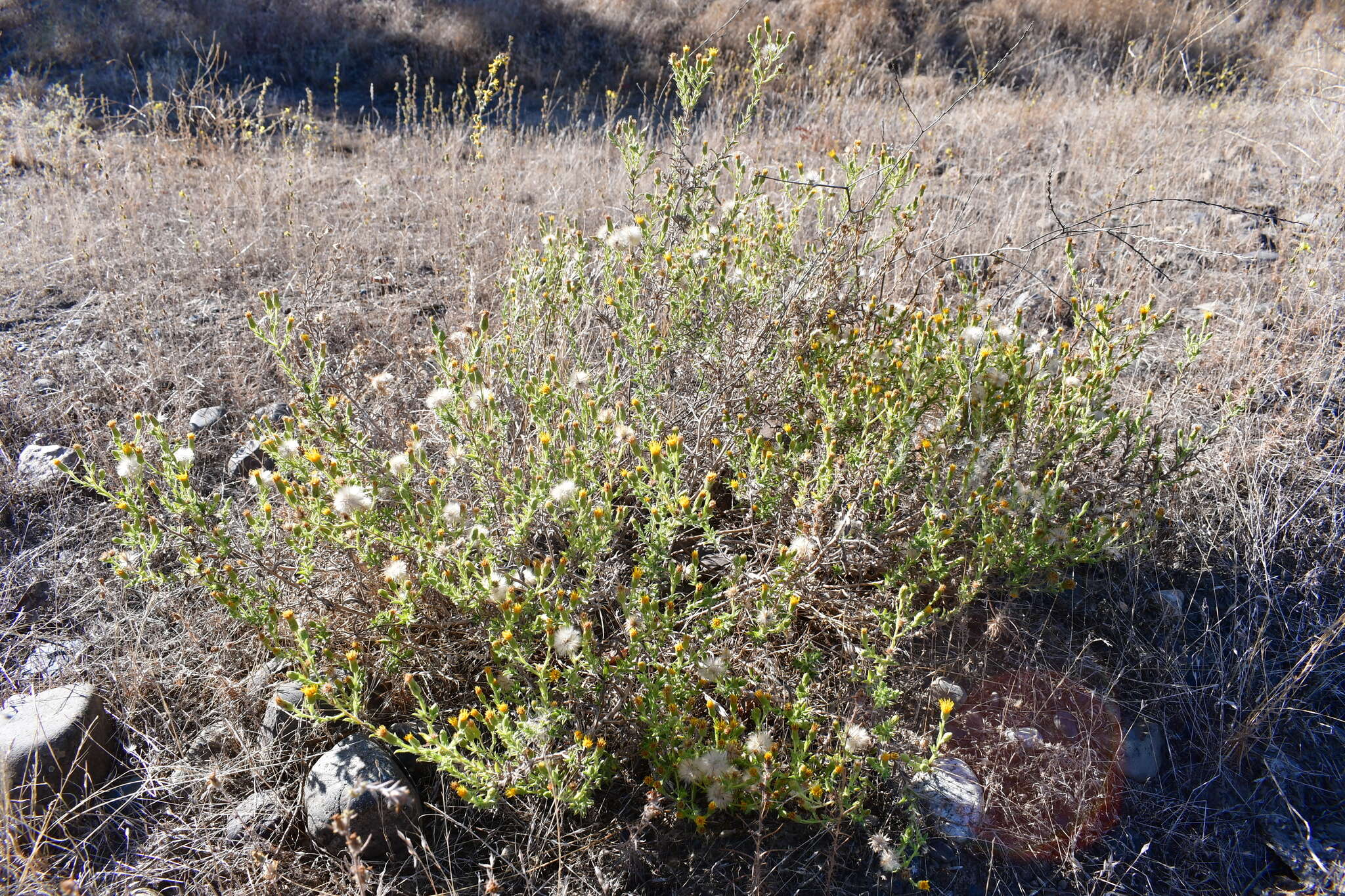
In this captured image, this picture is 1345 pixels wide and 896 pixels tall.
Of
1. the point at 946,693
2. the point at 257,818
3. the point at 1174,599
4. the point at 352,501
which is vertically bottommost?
the point at 257,818

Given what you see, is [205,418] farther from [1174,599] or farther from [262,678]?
[1174,599]

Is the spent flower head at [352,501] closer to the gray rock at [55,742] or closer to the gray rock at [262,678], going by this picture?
the gray rock at [262,678]

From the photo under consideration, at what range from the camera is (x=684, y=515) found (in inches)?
72.6

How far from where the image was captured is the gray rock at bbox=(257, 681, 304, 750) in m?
2.23

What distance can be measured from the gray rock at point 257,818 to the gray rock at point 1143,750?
2421mm

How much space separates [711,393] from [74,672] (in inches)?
89.8

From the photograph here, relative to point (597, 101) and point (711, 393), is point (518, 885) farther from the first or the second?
point (597, 101)

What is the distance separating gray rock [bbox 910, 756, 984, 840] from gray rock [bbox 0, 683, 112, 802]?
2.31m

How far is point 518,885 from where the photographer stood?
6.43 feet

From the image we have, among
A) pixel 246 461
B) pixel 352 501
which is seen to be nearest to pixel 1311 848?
pixel 352 501

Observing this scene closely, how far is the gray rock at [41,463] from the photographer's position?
304 centimetres

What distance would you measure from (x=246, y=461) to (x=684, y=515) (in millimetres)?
2218

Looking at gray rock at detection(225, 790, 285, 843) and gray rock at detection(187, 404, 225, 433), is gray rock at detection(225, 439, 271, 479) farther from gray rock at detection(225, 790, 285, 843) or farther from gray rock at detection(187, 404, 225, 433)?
gray rock at detection(225, 790, 285, 843)

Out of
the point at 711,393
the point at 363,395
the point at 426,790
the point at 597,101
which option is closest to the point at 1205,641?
the point at 711,393
